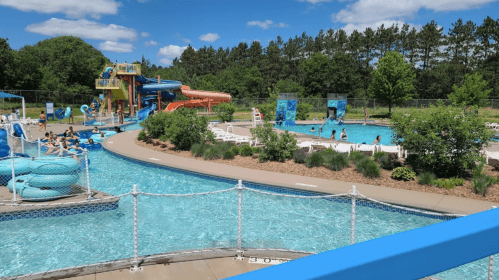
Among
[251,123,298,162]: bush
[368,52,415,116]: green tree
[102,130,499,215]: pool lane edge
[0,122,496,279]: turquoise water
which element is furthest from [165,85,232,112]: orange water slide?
[0,122,496,279]: turquoise water

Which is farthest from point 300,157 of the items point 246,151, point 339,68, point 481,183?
point 339,68

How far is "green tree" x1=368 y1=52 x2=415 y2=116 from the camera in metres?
46.3

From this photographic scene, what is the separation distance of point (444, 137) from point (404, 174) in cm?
169

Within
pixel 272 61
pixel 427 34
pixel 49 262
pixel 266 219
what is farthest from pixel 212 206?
pixel 272 61

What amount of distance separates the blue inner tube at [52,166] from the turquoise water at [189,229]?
4.33 feet

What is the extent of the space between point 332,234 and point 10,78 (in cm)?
5898

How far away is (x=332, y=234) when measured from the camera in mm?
8594

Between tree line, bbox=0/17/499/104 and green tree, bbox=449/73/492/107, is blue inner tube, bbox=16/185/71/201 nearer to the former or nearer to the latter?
green tree, bbox=449/73/492/107

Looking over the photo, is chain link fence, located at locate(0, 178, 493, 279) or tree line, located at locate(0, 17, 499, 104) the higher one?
tree line, located at locate(0, 17, 499, 104)

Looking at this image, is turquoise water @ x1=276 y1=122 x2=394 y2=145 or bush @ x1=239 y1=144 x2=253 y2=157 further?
turquoise water @ x1=276 y1=122 x2=394 y2=145

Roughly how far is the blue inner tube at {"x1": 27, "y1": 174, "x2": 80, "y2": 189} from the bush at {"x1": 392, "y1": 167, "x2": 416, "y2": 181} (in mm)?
9928

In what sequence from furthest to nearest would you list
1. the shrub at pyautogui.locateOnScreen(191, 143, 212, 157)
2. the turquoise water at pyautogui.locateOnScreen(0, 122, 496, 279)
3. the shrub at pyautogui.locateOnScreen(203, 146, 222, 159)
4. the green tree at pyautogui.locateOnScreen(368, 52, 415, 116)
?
the green tree at pyautogui.locateOnScreen(368, 52, 415, 116), the shrub at pyautogui.locateOnScreen(191, 143, 212, 157), the shrub at pyautogui.locateOnScreen(203, 146, 222, 159), the turquoise water at pyautogui.locateOnScreen(0, 122, 496, 279)

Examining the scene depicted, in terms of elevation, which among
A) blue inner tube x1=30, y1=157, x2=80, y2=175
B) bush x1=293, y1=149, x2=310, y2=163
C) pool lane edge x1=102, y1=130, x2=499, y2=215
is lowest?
pool lane edge x1=102, y1=130, x2=499, y2=215

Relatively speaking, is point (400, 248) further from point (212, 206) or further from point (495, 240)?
point (212, 206)
